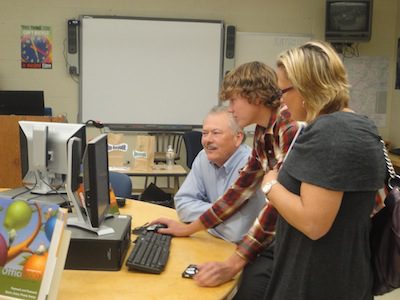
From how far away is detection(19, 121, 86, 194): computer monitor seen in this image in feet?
7.52

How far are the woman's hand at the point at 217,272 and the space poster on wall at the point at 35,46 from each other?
13.3ft

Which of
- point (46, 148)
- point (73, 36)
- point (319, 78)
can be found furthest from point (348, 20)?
point (319, 78)

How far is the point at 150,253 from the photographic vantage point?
165 cm

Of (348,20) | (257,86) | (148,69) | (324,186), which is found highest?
(348,20)

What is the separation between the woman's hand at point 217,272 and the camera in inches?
56.3

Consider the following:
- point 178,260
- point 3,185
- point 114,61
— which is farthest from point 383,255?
point 114,61

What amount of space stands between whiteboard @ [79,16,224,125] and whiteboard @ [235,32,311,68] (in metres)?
0.24

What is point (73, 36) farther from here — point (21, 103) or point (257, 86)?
point (257, 86)

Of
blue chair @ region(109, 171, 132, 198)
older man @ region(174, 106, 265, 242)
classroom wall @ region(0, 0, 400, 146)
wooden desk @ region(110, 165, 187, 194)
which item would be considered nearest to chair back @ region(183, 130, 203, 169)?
wooden desk @ region(110, 165, 187, 194)

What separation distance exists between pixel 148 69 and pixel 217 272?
3.87 meters

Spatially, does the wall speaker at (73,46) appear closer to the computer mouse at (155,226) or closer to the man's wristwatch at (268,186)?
the computer mouse at (155,226)

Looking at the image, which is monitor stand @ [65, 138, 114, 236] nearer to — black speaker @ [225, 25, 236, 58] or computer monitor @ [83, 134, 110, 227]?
computer monitor @ [83, 134, 110, 227]

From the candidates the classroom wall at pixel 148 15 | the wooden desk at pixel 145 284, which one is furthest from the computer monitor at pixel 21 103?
the wooden desk at pixel 145 284

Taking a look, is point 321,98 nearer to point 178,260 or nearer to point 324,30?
point 178,260
